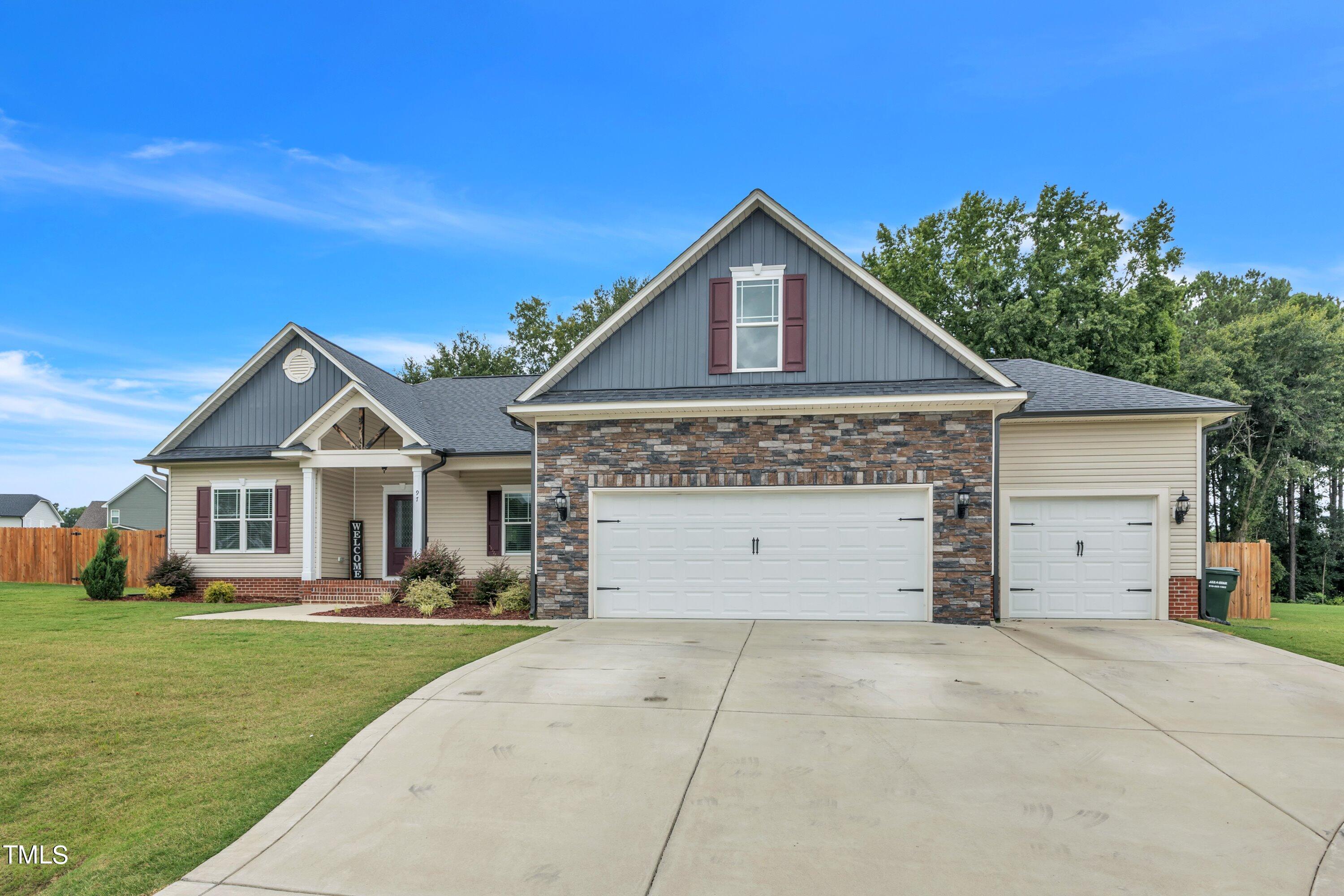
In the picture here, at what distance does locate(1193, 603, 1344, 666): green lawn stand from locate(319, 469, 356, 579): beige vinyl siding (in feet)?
55.6

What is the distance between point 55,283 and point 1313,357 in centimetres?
4210

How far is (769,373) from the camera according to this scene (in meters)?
12.4

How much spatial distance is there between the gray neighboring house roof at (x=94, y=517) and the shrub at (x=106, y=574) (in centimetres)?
3786

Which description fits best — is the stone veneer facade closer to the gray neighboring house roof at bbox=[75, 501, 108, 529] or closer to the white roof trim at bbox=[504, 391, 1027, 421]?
the white roof trim at bbox=[504, 391, 1027, 421]

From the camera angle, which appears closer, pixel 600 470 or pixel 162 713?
pixel 162 713

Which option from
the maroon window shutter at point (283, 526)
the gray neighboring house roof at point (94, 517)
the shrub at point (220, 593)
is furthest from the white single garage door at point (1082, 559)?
the gray neighboring house roof at point (94, 517)

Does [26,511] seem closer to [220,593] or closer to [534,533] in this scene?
[220,593]

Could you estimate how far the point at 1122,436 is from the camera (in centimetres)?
1292

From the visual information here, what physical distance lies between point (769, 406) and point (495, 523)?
25.2 ft

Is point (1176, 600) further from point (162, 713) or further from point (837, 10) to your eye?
point (162, 713)

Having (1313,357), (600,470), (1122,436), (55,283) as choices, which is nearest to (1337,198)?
(1313,357)

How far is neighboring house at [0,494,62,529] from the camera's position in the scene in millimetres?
50656

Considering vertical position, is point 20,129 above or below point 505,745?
above

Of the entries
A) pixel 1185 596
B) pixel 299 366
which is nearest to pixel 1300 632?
pixel 1185 596
